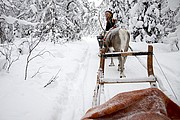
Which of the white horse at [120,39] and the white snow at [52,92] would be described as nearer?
the white snow at [52,92]

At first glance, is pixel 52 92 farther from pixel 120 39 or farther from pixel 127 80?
pixel 120 39

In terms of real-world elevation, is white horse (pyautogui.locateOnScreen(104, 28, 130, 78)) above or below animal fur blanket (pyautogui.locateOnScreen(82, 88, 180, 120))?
above

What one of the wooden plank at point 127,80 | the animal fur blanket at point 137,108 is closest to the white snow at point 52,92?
the wooden plank at point 127,80

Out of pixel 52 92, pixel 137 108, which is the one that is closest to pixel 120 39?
pixel 52 92

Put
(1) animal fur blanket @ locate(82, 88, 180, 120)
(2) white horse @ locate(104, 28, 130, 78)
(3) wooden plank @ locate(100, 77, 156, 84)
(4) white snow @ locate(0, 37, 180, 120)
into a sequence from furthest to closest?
(2) white horse @ locate(104, 28, 130, 78), (4) white snow @ locate(0, 37, 180, 120), (3) wooden plank @ locate(100, 77, 156, 84), (1) animal fur blanket @ locate(82, 88, 180, 120)

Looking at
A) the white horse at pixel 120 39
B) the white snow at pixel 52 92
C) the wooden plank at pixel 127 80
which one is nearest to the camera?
the wooden plank at pixel 127 80

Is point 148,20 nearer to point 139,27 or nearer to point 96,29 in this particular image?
point 139,27

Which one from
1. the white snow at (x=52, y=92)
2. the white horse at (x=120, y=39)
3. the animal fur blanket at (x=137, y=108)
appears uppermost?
the white horse at (x=120, y=39)

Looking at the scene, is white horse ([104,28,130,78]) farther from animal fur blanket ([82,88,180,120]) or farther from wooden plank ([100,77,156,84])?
animal fur blanket ([82,88,180,120])

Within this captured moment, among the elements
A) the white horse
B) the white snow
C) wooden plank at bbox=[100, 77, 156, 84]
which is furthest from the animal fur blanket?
the white horse

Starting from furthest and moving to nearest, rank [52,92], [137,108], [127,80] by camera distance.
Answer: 1. [52,92]
2. [127,80]
3. [137,108]

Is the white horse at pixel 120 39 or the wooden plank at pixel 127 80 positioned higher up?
the white horse at pixel 120 39

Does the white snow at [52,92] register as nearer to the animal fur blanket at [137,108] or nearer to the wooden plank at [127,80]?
the wooden plank at [127,80]

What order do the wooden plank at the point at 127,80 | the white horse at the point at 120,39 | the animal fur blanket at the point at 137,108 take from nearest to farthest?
the animal fur blanket at the point at 137,108, the wooden plank at the point at 127,80, the white horse at the point at 120,39
